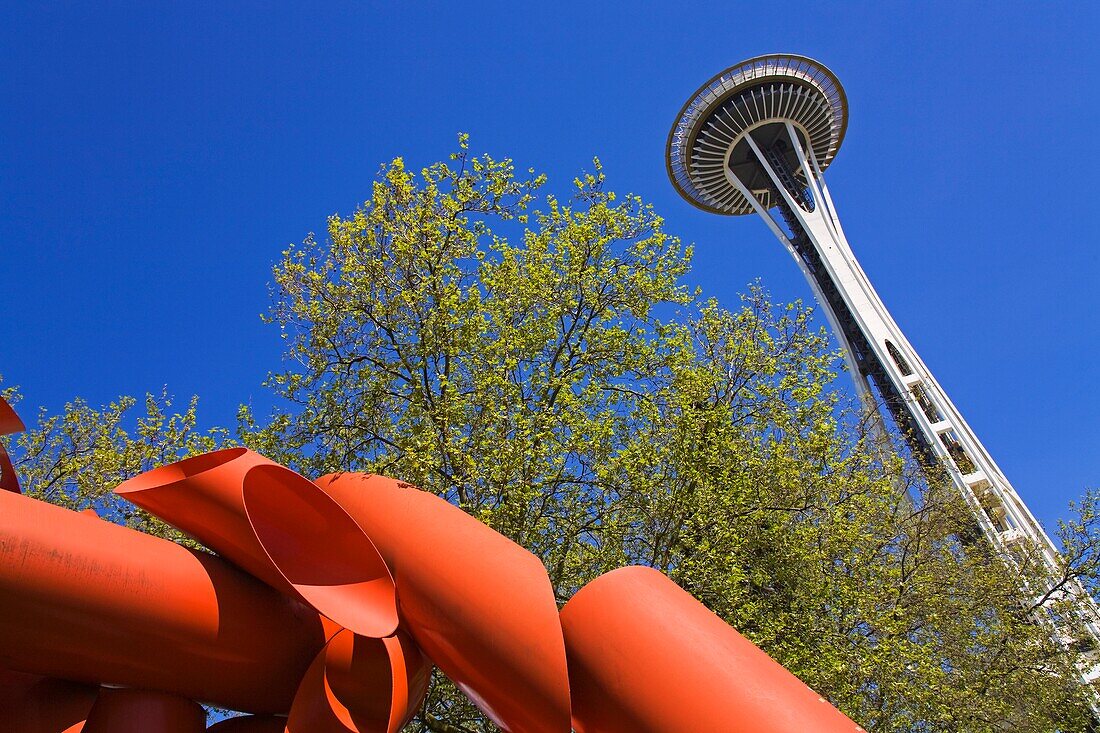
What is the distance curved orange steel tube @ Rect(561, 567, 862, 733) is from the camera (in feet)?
8.25

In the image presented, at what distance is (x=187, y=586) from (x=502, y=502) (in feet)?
21.7

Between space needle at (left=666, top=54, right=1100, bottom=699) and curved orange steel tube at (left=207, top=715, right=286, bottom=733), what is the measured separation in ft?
93.1

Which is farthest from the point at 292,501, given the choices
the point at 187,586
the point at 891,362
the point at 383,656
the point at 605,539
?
the point at 891,362

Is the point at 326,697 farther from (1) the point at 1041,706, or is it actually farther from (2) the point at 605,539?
(1) the point at 1041,706

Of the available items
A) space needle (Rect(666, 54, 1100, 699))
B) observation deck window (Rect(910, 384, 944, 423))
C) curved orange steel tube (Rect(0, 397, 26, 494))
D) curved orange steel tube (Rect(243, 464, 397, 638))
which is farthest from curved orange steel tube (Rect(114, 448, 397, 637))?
observation deck window (Rect(910, 384, 944, 423))

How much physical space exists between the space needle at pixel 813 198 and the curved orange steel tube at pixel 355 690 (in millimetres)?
28425

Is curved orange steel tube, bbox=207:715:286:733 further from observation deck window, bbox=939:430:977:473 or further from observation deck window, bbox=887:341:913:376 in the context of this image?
observation deck window, bbox=887:341:913:376

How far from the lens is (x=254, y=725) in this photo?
3.15 meters

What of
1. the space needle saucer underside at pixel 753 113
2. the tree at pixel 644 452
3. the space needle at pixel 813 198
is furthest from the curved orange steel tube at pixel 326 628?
the space needle saucer underside at pixel 753 113

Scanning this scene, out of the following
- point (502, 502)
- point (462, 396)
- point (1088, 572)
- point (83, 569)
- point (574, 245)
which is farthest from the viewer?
point (1088, 572)

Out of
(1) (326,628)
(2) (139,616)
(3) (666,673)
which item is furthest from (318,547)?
(3) (666,673)

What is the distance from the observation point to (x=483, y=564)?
9.36 feet

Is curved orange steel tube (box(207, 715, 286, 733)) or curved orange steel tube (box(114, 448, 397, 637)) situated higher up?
curved orange steel tube (box(114, 448, 397, 637))

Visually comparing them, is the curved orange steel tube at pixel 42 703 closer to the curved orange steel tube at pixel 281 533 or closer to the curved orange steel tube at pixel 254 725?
the curved orange steel tube at pixel 254 725
